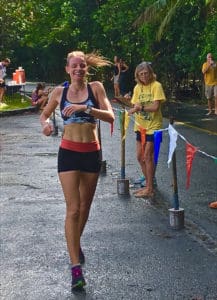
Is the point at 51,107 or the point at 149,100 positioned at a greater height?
the point at 51,107

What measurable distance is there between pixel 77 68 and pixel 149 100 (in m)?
3.27

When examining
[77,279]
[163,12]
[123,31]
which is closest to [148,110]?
[77,279]

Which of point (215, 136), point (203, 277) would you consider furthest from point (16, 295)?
point (215, 136)

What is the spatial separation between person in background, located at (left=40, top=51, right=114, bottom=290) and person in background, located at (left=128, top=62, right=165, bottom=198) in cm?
304

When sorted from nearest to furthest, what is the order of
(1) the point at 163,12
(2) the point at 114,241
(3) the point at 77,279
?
(3) the point at 77,279
(2) the point at 114,241
(1) the point at 163,12

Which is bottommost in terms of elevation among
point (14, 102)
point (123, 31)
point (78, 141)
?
point (14, 102)

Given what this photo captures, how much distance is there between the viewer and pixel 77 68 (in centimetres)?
574

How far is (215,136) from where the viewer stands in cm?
1559

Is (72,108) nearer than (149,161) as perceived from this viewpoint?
Yes

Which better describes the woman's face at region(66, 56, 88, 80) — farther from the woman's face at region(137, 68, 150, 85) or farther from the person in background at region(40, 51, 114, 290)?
the woman's face at region(137, 68, 150, 85)

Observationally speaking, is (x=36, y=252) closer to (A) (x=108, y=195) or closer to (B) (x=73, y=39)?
(A) (x=108, y=195)

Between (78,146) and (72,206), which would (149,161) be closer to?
(78,146)

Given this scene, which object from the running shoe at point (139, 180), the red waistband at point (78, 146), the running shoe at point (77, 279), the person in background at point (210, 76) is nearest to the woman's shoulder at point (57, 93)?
the red waistband at point (78, 146)

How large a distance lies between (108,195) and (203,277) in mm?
3801
